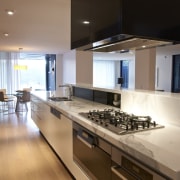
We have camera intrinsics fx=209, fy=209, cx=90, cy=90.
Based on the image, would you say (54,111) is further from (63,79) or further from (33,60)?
(33,60)

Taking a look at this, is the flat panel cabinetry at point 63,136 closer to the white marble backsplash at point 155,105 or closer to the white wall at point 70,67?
the white marble backsplash at point 155,105

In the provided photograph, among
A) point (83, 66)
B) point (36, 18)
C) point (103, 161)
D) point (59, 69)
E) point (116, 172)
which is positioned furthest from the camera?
point (59, 69)

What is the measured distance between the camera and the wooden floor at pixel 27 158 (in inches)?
105

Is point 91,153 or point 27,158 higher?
point 91,153

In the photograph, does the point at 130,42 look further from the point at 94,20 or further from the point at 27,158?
the point at 27,158

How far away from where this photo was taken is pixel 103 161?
155cm

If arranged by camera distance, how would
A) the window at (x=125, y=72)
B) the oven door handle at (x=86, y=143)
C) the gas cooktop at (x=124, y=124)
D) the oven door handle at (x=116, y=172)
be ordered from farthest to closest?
the window at (x=125, y=72) < the oven door handle at (x=86, y=143) < the gas cooktop at (x=124, y=124) < the oven door handle at (x=116, y=172)

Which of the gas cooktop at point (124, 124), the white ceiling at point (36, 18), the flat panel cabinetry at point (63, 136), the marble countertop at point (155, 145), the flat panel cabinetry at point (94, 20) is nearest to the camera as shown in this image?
the marble countertop at point (155, 145)

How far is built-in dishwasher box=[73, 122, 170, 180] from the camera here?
3.73 feet

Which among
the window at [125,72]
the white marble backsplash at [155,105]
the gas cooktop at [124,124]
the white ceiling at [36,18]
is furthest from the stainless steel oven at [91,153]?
the window at [125,72]

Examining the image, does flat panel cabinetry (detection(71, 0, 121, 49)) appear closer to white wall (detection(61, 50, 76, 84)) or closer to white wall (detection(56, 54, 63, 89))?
white wall (detection(61, 50, 76, 84))

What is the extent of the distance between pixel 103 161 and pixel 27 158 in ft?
6.69

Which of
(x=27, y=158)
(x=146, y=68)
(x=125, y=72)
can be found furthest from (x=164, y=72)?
(x=27, y=158)

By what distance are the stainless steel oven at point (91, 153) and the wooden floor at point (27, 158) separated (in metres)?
0.76
